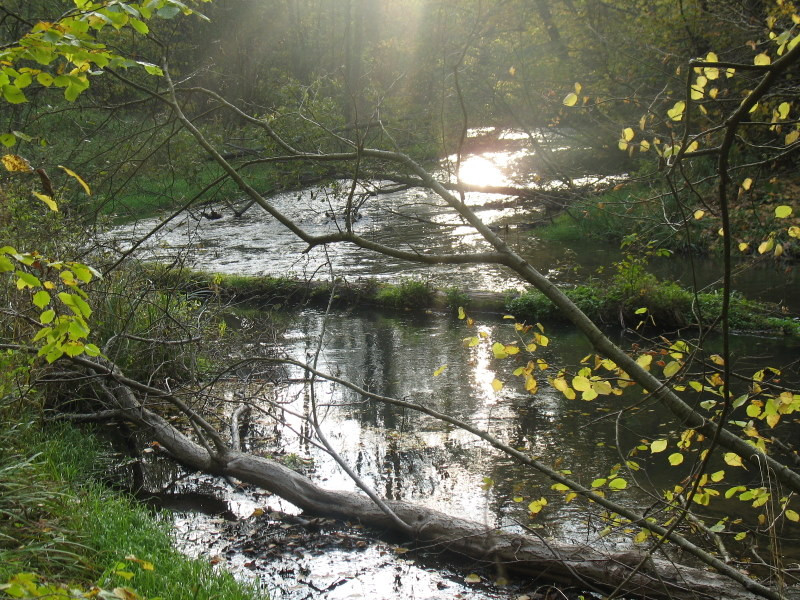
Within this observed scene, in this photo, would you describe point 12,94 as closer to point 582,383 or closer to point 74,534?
point 582,383

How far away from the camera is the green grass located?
409 cm

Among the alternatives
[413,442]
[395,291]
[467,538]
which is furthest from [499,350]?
[395,291]

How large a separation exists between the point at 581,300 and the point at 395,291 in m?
3.64

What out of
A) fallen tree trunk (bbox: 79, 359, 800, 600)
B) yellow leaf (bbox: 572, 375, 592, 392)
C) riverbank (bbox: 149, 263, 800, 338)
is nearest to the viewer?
yellow leaf (bbox: 572, 375, 592, 392)

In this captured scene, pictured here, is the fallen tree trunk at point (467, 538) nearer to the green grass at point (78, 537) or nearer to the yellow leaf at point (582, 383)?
the green grass at point (78, 537)

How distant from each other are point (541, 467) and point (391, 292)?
426 inches

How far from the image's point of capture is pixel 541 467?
375 centimetres

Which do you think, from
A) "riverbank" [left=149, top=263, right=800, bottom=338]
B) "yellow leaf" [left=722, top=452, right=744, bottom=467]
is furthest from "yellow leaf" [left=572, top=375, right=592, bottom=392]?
"riverbank" [left=149, top=263, right=800, bottom=338]

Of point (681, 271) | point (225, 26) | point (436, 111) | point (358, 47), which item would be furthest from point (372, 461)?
point (358, 47)

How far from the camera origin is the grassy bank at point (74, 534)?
4.07 meters

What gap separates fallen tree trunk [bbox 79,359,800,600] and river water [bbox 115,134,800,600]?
0.50 feet

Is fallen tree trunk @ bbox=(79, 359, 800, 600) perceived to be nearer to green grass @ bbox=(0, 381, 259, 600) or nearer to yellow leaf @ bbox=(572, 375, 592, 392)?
green grass @ bbox=(0, 381, 259, 600)

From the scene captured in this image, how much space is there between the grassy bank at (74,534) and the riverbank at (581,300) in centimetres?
354

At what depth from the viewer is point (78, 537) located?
15.1 ft
